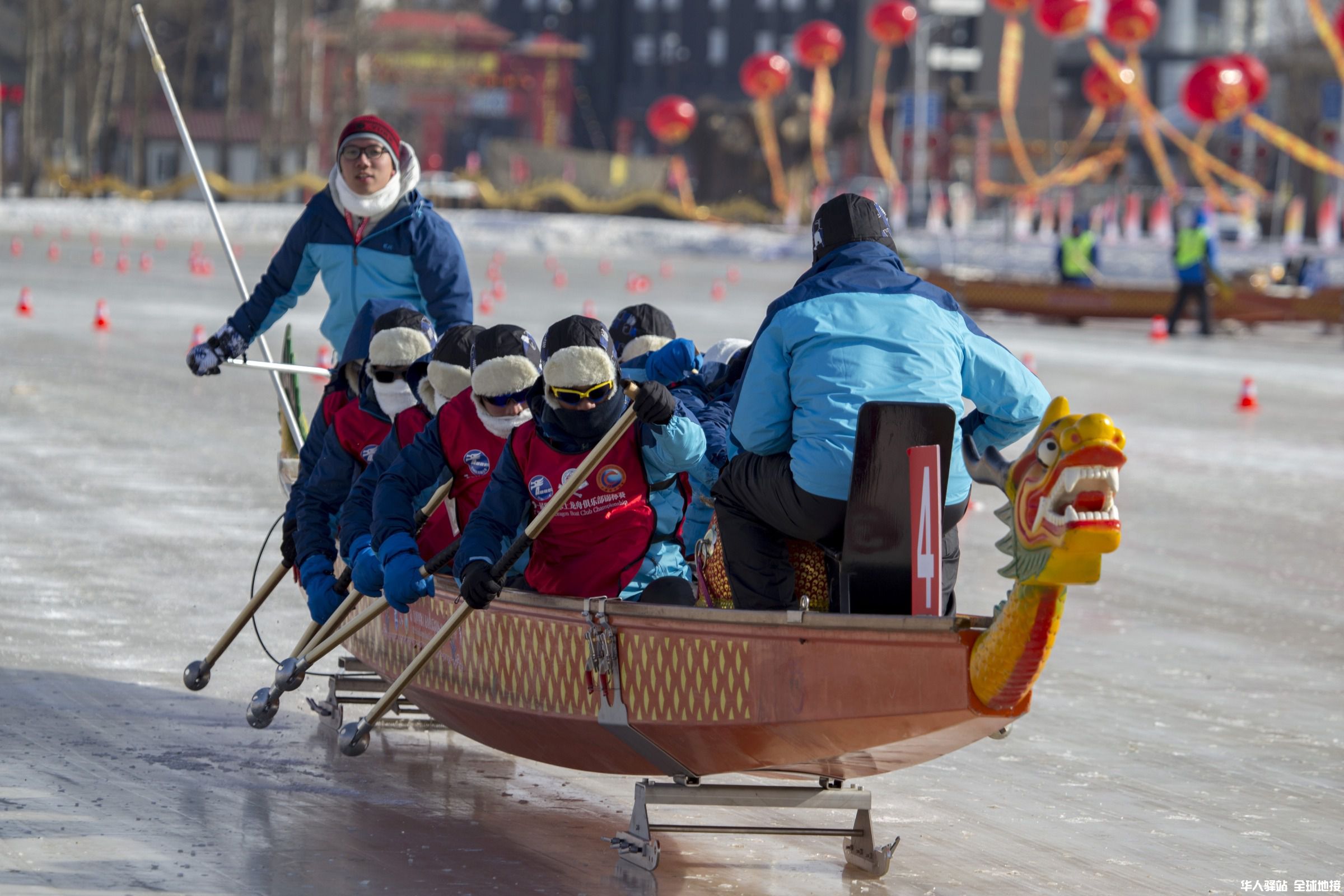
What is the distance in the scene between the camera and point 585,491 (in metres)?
5.17

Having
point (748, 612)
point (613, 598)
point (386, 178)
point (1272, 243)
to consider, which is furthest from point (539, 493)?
point (1272, 243)

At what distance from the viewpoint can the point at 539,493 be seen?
16.8 feet

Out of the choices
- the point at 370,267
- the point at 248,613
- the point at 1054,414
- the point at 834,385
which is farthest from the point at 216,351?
the point at 1054,414

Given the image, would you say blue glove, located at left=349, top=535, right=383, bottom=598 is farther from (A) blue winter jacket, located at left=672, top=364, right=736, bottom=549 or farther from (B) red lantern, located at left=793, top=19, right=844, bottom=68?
(B) red lantern, located at left=793, top=19, right=844, bottom=68

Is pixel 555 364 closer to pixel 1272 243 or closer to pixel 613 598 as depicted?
pixel 613 598

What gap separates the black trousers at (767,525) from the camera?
4.75 m

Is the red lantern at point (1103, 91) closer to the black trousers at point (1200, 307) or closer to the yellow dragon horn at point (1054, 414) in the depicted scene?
the black trousers at point (1200, 307)

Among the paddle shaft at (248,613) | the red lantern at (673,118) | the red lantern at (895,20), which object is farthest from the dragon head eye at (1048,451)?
the red lantern at (673,118)

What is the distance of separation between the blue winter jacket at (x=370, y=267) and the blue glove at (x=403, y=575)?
229 cm

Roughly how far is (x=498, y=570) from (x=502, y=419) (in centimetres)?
62

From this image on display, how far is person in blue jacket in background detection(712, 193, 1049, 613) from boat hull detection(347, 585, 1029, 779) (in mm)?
334

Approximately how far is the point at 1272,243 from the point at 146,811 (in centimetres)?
3541

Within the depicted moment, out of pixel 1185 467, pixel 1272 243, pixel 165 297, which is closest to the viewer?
pixel 1185 467

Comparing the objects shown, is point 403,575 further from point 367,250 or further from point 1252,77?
point 1252,77
